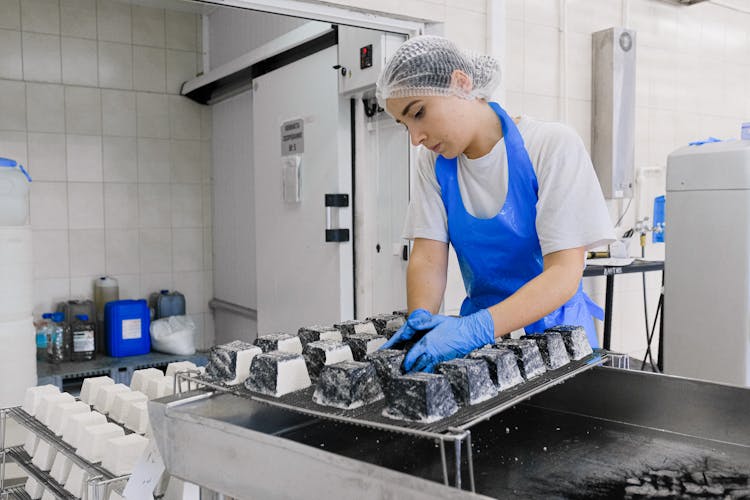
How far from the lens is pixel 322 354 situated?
4.56ft

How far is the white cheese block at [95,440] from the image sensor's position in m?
1.57

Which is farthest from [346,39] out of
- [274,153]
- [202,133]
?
[202,133]

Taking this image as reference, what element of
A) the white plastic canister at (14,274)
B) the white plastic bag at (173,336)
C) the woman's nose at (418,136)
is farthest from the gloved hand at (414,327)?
the white plastic bag at (173,336)

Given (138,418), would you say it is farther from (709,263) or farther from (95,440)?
(709,263)

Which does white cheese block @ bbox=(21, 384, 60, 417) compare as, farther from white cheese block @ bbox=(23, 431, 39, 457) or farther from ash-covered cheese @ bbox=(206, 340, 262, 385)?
ash-covered cheese @ bbox=(206, 340, 262, 385)

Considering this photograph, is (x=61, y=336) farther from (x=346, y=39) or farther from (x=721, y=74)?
(x=721, y=74)

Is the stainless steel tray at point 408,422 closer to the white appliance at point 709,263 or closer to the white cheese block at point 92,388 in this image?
the white cheese block at point 92,388

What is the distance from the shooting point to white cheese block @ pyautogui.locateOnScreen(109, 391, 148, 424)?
72.2 inches

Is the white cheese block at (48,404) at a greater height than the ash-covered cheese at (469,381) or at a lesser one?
lesser

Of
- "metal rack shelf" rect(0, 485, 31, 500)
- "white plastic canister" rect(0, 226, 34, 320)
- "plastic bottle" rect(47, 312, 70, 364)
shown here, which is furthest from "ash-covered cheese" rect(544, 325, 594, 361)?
"plastic bottle" rect(47, 312, 70, 364)

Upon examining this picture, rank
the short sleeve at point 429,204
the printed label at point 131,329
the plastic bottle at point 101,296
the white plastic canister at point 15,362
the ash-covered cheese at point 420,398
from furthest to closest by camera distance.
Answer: the plastic bottle at point 101,296, the printed label at point 131,329, the white plastic canister at point 15,362, the short sleeve at point 429,204, the ash-covered cheese at point 420,398

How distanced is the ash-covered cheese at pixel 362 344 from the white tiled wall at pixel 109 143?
164 inches

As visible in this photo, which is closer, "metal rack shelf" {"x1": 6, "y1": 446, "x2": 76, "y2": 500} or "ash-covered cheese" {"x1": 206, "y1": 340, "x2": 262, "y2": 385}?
"ash-covered cheese" {"x1": 206, "y1": 340, "x2": 262, "y2": 385}

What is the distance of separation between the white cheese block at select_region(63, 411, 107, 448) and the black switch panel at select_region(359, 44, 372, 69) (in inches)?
87.2
